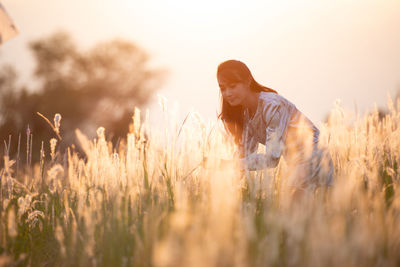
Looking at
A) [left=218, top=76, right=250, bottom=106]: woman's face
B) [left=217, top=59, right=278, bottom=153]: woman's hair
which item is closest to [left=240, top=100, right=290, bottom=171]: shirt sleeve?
[left=218, top=76, right=250, bottom=106]: woman's face

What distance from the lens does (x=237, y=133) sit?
11.6 ft

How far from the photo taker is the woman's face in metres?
3.11

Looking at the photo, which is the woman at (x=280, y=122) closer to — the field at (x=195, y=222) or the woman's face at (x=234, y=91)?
the woman's face at (x=234, y=91)

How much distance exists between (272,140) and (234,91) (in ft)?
1.93

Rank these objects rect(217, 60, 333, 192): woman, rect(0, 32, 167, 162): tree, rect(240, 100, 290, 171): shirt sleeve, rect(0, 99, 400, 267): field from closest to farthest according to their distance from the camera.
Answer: rect(0, 99, 400, 267): field → rect(240, 100, 290, 171): shirt sleeve → rect(217, 60, 333, 192): woman → rect(0, 32, 167, 162): tree

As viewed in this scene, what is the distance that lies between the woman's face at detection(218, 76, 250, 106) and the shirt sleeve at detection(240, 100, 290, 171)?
223 millimetres

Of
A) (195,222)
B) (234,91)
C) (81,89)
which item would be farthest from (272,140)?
(81,89)

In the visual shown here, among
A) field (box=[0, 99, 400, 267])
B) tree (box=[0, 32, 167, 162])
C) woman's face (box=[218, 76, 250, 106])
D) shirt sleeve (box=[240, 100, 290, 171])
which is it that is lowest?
field (box=[0, 99, 400, 267])

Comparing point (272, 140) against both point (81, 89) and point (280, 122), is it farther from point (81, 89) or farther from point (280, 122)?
point (81, 89)

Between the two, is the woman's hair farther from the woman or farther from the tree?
the tree

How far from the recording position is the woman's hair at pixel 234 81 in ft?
10.2

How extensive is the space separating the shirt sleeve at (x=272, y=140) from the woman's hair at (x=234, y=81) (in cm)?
34

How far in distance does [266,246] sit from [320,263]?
0.29m

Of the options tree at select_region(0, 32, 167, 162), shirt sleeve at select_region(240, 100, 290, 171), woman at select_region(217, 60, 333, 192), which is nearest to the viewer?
shirt sleeve at select_region(240, 100, 290, 171)
